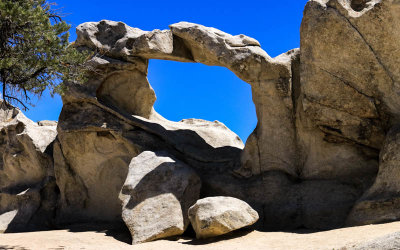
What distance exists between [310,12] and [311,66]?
118 centimetres

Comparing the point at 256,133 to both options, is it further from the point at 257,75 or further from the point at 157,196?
the point at 157,196

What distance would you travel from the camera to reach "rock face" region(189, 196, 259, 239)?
29.8ft

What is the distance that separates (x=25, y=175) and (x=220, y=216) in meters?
8.84

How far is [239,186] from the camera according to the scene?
11914 mm

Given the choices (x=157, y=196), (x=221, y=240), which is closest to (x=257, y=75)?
(x=157, y=196)

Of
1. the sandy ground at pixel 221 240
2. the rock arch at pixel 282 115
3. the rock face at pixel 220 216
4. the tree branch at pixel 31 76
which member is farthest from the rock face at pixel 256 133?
the tree branch at pixel 31 76

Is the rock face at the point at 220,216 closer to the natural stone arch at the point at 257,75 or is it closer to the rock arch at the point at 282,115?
the rock arch at the point at 282,115

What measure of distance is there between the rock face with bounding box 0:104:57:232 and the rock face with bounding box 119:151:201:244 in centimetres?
479

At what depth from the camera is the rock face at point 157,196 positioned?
10.0 meters

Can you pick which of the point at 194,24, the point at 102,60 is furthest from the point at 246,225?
the point at 102,60

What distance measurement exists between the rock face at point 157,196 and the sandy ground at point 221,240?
36cm

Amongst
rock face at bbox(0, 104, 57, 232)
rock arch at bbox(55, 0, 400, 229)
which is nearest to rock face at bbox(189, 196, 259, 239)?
rock arch at bbox(55, 0, 400, 229)

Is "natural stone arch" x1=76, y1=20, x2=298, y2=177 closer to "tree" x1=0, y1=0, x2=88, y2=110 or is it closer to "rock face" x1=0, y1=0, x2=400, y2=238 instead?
"rock face" x1=0, y1=0, x2=400, y2=238

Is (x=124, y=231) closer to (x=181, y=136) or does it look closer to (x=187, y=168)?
(x=187, y=168)
